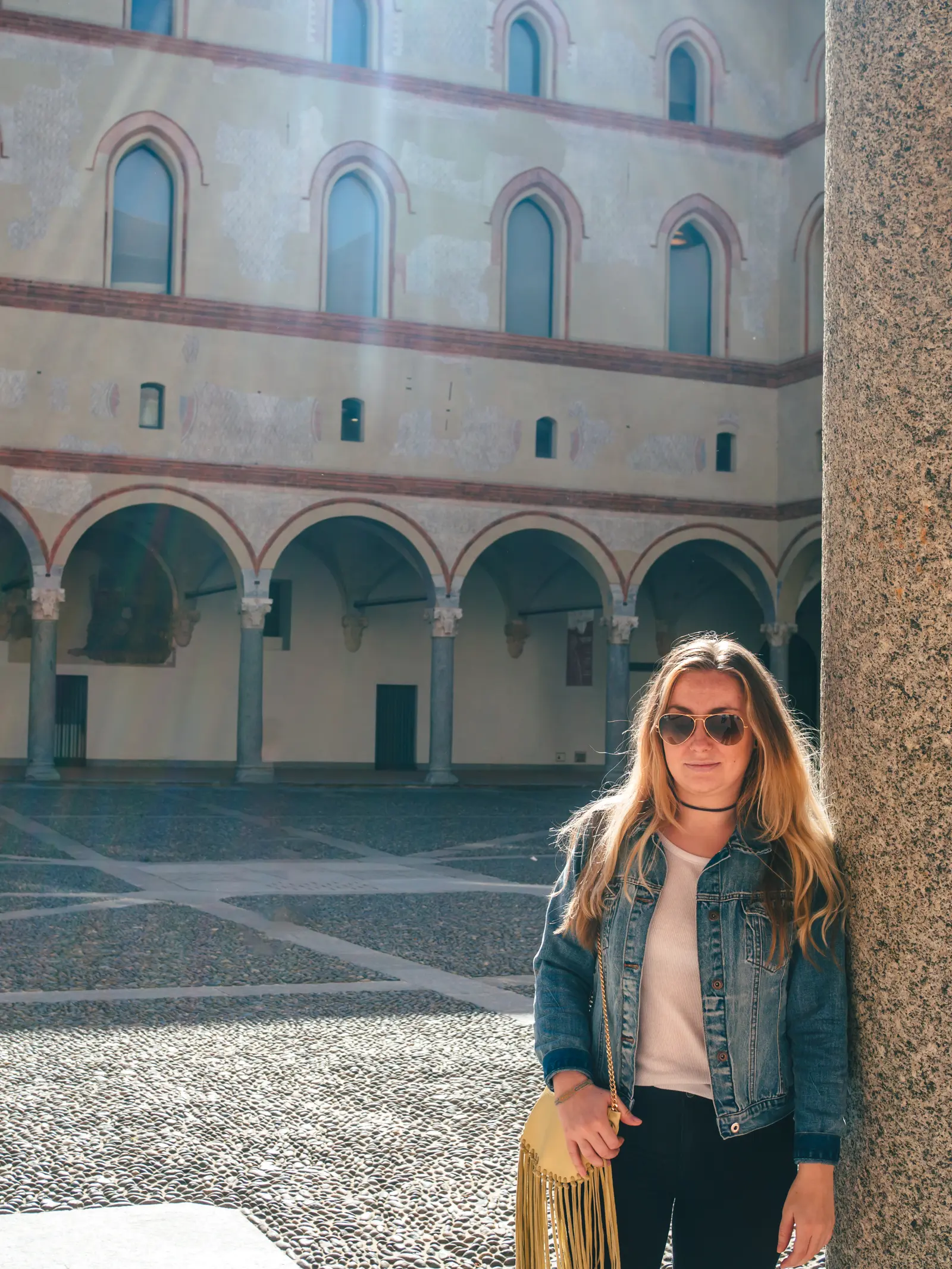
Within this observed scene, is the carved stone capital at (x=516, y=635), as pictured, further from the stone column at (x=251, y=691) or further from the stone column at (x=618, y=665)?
the stone column at (x=251, y=691)

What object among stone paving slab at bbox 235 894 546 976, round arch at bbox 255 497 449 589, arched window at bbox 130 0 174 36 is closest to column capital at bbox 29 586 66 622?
round arch at bbox 255 497 449 589

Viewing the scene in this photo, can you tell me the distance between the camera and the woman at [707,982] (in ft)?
6.40

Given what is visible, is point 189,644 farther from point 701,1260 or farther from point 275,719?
point 701,1260

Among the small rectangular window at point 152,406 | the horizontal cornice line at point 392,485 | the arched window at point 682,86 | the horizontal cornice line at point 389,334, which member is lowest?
the horizontal cornice line at point 392,485

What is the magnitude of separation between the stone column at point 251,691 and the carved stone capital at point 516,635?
644cm

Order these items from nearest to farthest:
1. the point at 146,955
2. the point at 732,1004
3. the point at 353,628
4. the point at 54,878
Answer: the point at 732,1004
the point at 146,955
the point at 54,878
the point at 353,628

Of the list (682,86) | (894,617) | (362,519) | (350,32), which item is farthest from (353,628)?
(894,617)

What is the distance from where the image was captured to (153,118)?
19.8 meters

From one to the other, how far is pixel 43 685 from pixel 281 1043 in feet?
48.2

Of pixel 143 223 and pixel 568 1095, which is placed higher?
pixel 143 223

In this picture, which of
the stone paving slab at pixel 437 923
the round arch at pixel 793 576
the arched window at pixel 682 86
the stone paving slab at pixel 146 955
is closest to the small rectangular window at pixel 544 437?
the round arch at pixel 793 576

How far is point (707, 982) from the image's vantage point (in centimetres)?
204

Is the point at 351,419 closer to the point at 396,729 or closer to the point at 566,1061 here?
the point at 396,729

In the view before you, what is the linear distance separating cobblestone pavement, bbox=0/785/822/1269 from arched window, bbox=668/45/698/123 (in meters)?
15.2
